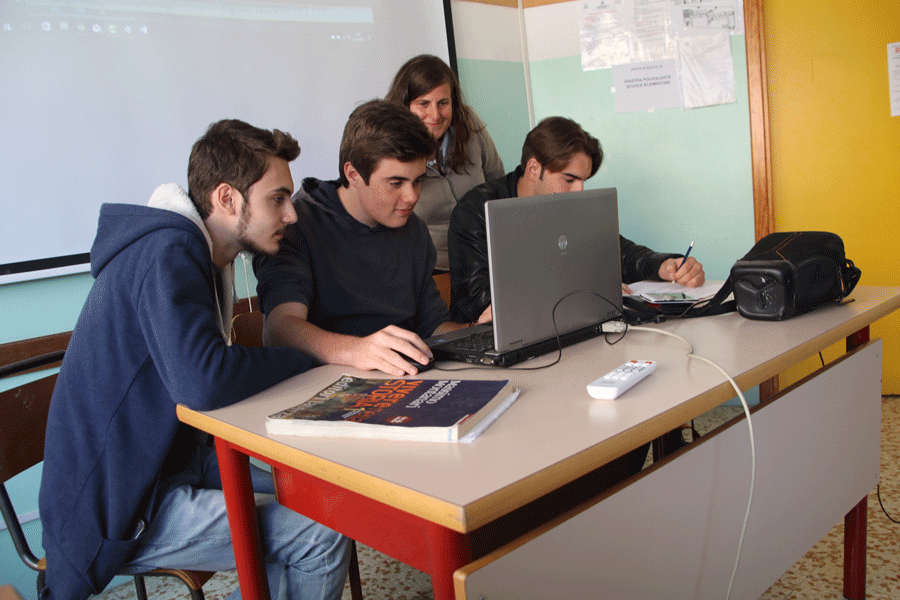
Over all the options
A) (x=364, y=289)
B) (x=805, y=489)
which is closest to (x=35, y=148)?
(x=364, y=289)

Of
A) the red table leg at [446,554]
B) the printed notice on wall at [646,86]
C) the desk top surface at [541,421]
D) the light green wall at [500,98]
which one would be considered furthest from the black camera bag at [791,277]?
the light green wall at [500,98]

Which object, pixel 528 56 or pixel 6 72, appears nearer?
pixel 6 72

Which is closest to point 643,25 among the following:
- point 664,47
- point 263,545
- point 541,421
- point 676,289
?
point 664,47

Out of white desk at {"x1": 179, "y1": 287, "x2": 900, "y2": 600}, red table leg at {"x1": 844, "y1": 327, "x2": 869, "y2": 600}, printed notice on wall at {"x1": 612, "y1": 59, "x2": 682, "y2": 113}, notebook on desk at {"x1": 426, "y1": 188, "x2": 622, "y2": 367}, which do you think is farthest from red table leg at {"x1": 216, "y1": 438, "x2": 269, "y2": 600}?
printed notice on wall at {"x1": 612, "y1": 59, "x2": 682, "y2": 113}

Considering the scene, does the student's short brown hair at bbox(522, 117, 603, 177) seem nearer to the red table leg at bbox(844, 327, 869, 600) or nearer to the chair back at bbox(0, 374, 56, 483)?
the red table leg at bbox(844, 327, 869, 600)

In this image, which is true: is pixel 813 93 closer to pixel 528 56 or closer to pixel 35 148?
pixel 528 56

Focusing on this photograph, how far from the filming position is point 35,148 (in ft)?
6.25

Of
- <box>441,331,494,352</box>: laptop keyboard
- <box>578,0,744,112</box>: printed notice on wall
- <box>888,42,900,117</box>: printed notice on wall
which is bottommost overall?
<box>441,331,494,352</box>: laptop keyboard

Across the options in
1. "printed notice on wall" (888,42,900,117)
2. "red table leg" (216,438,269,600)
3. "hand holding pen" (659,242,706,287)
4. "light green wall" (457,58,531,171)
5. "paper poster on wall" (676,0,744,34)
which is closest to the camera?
"red table leg" (216,438,269,600)

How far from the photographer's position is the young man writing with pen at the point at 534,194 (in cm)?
202

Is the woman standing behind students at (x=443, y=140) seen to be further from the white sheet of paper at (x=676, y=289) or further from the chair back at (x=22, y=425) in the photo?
the chair back at (x=22, y=425)

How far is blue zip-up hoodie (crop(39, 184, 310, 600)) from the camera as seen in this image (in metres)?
1.10

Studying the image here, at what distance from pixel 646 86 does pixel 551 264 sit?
6.87 feet

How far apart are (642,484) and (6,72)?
1.96 meters
